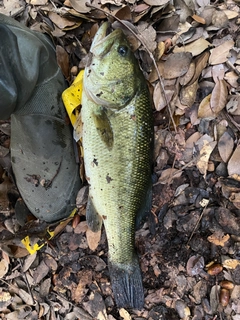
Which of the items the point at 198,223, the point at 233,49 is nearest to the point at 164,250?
the point at 198,223

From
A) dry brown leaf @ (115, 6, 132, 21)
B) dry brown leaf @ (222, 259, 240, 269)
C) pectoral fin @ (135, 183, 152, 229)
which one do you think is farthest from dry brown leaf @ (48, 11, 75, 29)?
dry brown leaf @ (222, 259, 240, 269)

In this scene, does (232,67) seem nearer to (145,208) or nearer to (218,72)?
(218,72)

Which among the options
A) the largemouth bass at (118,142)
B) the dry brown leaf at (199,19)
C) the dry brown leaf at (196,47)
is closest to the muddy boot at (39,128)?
the largemouth bass at (118,142)

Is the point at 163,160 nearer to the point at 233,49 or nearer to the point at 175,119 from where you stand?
the point at 175,119

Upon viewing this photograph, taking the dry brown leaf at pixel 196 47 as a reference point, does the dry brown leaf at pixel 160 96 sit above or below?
below

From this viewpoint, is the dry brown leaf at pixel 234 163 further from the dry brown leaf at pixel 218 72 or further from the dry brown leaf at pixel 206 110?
the dry brown leaf at pixel 218 72

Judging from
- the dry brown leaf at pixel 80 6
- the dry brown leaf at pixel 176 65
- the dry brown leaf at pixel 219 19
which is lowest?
the dry brown leaf at pixel 176 65

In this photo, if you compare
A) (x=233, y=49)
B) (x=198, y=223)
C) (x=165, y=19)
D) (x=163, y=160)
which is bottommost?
(x=198, y=223)
